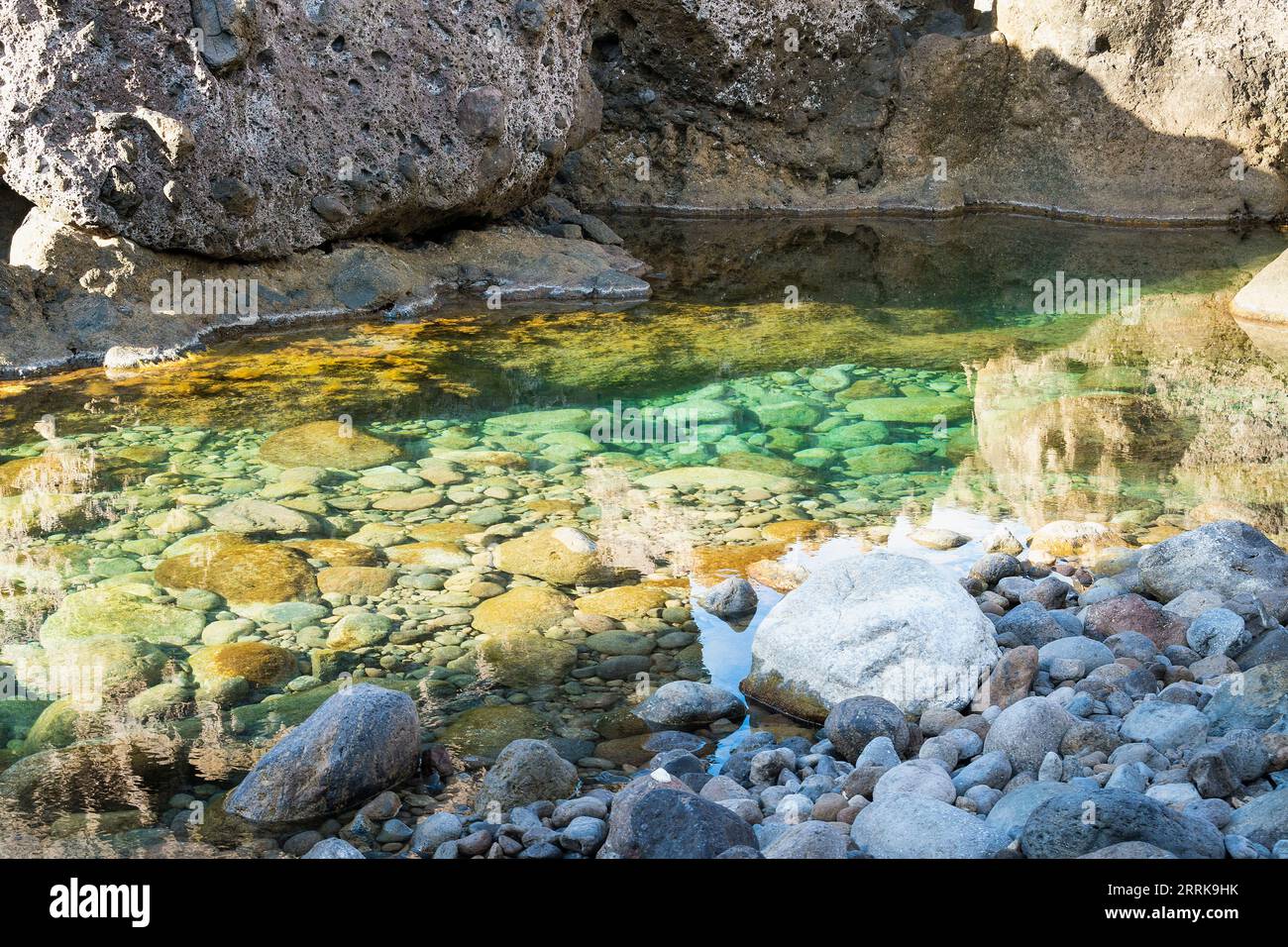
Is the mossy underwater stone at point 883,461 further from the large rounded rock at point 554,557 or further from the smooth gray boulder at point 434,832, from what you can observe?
the smooth gray boulder at point 434,832

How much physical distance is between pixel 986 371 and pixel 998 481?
219 cm

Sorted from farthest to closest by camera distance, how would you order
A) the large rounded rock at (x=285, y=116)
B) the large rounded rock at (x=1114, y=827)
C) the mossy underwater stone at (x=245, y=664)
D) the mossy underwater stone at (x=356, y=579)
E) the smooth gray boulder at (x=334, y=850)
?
the large rounded rock at (x=285, y=116), the mossy underwater stone at (x=356, y=579), the mossy underwater stone at (x=245, y=664), the smooth gray boulder at (x=334, y=850), the large rounded rock at (x=1114, y=827)

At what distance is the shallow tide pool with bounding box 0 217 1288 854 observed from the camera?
3.75 m

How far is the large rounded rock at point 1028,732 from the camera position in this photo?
10.5 ft

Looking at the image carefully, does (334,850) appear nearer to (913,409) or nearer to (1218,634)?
(1218,634)

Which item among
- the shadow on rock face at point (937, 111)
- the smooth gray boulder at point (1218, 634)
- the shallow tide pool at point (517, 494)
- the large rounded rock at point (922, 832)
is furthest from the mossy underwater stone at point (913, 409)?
the shadow on rock face at point (937, 111)

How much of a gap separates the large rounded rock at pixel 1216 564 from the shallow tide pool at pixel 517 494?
716mm

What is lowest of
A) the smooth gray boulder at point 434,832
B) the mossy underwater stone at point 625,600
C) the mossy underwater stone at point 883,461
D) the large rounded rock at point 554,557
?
the smooth gray boulder at point 434,832

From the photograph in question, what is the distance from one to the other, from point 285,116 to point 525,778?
284 inches

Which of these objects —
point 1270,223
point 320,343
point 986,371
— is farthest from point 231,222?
point 1270,223

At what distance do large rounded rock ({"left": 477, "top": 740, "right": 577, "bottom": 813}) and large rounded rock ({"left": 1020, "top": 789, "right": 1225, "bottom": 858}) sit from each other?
1225 mm

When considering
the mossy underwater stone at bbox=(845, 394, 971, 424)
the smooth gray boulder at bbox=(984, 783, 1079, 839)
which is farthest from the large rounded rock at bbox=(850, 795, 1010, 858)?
the mossy underwater stone at bbox=(845, 394, 971, 424)

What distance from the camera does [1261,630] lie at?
12.6ft

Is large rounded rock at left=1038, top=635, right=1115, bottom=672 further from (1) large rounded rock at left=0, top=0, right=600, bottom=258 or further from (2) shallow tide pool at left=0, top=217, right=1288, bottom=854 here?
(1) large rounded rock at left=0, top=0, right=600, bottom=258
